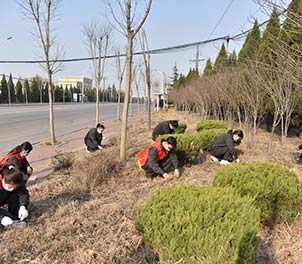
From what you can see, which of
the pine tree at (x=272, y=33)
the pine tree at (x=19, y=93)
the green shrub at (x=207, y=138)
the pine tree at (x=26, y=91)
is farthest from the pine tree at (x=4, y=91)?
the pine tree at (x=272, y=33)

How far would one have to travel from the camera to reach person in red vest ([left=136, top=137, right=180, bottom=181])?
5262 mm

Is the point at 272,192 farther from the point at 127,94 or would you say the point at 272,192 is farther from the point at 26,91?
the point at 26,91

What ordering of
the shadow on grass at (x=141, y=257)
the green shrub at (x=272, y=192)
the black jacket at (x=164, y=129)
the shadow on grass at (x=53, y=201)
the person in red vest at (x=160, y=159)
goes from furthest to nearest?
the black jacket at (x=164, y=129), the person in red vest at (x=160, y=159), the shadow on grass at (x=53, y=201), the green shrub at (x=272, y=192), the shadow on grass at (x=141, y=257)

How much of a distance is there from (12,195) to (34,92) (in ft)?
201

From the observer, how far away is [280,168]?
396cm

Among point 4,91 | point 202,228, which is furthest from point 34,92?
point 202,228

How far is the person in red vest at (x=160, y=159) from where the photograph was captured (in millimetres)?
5262

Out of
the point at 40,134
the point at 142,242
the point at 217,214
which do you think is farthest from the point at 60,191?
the point at 40,134

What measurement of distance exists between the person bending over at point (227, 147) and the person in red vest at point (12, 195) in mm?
4123

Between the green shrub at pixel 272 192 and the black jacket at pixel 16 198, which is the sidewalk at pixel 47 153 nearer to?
the black jacket at pixel 16 198

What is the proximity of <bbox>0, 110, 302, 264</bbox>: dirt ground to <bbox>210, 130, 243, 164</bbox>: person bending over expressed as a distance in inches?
40.2

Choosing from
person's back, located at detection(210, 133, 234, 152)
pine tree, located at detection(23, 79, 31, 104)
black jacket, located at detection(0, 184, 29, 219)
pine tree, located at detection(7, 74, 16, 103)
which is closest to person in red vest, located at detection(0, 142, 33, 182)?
black jacket, located at detection(0, 184, 29, 219)

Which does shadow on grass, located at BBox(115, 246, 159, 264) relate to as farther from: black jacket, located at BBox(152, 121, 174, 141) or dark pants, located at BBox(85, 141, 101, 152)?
dark pants, located at BBox(85, 141, 101, 152)

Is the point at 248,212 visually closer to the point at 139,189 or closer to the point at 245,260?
the point at 245,260
